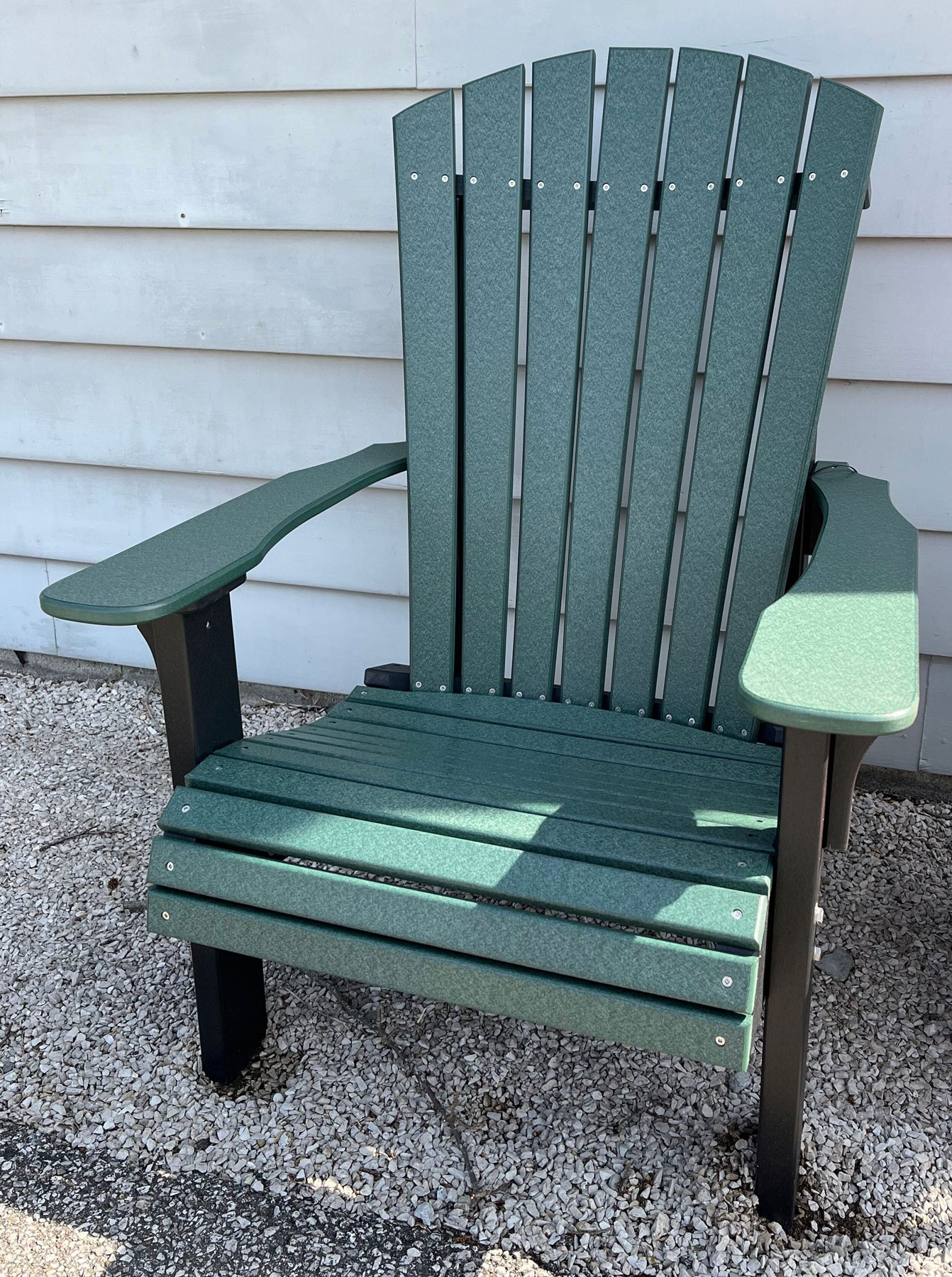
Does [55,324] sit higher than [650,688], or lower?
higher

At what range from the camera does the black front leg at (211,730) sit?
1.18 metres

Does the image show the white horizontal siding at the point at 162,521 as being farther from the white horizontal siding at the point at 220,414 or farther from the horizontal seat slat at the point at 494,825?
the horizontal seat slat at the point at 494,825

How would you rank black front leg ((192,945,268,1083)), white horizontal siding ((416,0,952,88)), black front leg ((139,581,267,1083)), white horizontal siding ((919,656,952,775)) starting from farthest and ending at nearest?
white horizontal siding ((919,656,952,775)), white horizontal siding ((416,0,952,88)), black front leg ((192,945,268,1083)), black front leg ((139,581,267,1083))

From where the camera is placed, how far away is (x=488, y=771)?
1307 millimetres

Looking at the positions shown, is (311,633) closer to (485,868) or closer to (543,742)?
(543,742)

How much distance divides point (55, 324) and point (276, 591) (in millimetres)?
701

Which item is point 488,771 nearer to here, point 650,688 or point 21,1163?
point 650,688

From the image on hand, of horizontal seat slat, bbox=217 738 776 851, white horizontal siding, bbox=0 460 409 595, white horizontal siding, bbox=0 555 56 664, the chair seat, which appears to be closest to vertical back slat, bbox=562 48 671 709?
the chair seat

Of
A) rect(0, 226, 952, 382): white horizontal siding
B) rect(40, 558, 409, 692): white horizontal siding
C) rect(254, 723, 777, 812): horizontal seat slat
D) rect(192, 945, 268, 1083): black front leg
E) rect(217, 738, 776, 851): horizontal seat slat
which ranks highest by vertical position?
rect(0, 226, 952, 382): white horizontal siding

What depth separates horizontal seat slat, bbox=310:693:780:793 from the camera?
1347 millimetres

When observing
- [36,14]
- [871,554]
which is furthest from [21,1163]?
[36,14]

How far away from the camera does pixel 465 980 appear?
1.10m

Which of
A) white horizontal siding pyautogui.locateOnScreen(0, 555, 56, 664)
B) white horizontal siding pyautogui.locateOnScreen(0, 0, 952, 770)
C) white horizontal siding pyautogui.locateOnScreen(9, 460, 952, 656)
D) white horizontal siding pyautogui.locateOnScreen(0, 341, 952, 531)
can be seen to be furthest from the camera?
white horizontal siding pyautogui.locateOnScreen(0, 555, 56, 664)

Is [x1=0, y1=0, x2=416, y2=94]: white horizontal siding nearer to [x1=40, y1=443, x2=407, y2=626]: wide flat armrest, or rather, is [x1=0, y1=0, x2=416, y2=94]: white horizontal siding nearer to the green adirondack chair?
the green adirondack chair
